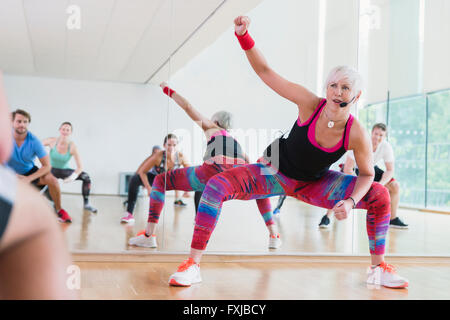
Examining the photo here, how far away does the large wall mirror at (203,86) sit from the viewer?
301 cm

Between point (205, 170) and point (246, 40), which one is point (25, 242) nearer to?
point (246, 40)

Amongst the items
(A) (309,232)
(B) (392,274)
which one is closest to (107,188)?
(A) (309,232)

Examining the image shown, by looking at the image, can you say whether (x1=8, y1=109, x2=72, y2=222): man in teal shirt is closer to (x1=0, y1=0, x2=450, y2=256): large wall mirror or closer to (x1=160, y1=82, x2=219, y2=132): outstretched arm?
(x1=0, y1=0, x2=450, y2=256): large wall mirror

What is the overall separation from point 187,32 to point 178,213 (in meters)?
1.16

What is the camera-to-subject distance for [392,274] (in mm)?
2375

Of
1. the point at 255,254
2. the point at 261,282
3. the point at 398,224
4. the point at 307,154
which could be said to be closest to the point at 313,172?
the point at 307,154

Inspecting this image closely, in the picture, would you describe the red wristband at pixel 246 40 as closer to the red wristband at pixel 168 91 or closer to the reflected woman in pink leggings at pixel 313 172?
the reflected woman in pink leggings at pixel 313 172

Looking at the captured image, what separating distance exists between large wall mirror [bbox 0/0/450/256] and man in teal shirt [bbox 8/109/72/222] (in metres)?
0.05

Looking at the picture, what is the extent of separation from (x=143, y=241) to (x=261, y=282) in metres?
0.90

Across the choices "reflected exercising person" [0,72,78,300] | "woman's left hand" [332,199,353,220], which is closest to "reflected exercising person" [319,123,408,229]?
"woman's left hand" [332,199,353,220]

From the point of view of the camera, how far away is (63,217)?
2.94 metres

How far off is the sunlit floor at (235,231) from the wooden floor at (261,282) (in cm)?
16

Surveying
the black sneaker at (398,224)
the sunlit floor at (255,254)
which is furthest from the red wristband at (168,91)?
the black sneaker at (398,224)

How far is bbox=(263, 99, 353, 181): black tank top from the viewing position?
2264 millimetres
